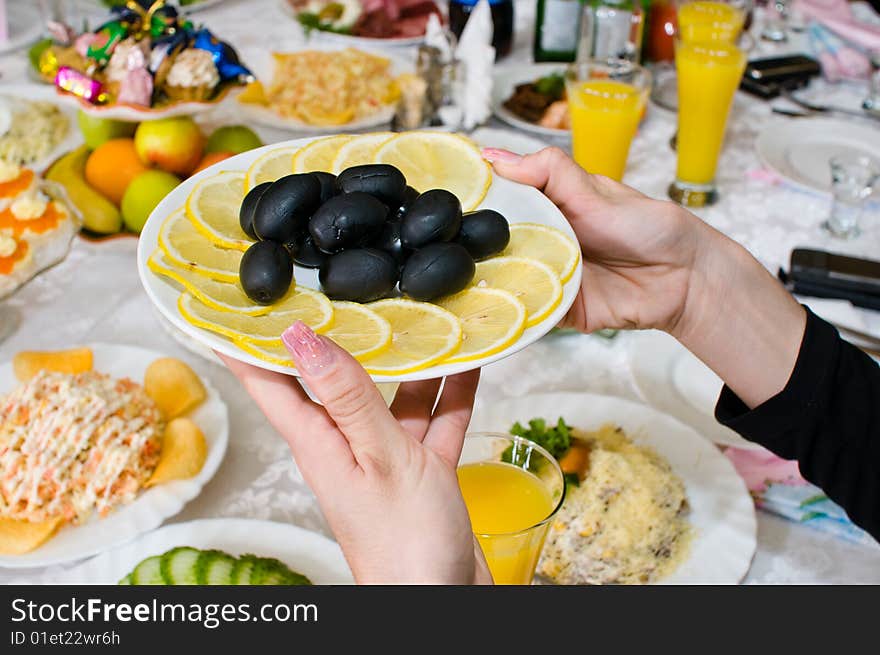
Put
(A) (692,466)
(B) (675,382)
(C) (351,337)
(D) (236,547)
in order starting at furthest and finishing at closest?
(B) (675,382) → (A) (692,466) → (D) (236,547) → (C) (351,337)

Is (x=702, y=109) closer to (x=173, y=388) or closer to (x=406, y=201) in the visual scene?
(x=406, y=201)

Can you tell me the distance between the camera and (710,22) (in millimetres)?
1892

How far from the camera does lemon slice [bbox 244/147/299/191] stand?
3.12 ft

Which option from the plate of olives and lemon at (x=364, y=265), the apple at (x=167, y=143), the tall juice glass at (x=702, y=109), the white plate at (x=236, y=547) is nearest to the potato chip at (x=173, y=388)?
the white plate at (x=236, y=547)

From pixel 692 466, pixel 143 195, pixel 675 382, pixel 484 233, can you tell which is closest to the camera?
pixel 484 233

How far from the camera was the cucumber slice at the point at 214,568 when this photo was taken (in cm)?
89

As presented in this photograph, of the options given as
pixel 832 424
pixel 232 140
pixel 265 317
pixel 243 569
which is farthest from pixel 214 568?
pixel 232 140

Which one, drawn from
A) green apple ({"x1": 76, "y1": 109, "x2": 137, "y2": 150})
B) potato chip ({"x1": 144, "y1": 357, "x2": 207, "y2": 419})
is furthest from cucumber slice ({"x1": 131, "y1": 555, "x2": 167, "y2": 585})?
green apple ({"x1": 76, "y1": 109, "x2": 137, "y2": 150})

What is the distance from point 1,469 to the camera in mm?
1011

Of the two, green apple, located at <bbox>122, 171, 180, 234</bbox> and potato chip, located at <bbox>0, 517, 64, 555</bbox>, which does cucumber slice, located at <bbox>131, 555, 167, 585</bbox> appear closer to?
potato chip, located at <bbox>0, 517, 64, 555</bbox>

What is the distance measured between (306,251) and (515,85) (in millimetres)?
1402

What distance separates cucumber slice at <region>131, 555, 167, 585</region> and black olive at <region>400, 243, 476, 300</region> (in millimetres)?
386

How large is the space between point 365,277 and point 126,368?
559 mm

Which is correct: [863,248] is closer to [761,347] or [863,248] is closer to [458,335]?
[761,347]
